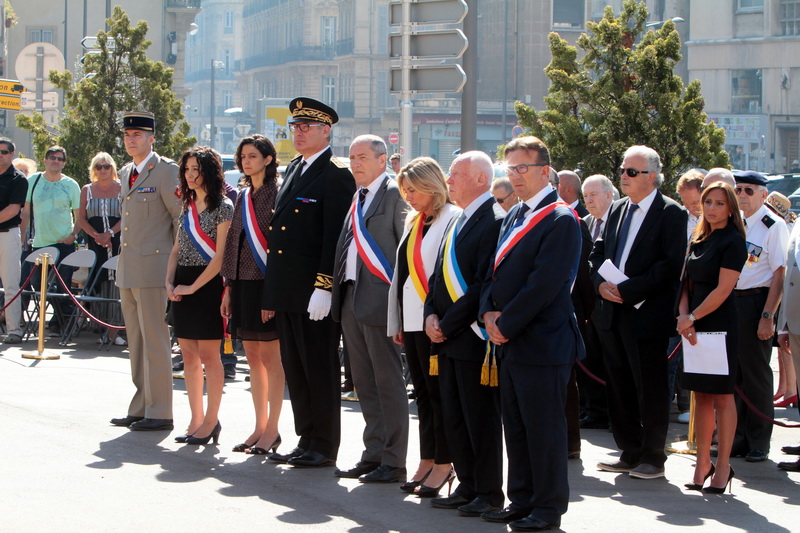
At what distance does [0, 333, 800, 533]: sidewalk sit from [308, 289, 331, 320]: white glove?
0.98 metres

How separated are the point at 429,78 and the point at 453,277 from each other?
20.2 ft

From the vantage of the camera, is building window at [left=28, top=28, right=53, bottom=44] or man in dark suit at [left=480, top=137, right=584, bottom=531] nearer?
man in dark suit at [left=480, top=137, right=584, bottom=531]

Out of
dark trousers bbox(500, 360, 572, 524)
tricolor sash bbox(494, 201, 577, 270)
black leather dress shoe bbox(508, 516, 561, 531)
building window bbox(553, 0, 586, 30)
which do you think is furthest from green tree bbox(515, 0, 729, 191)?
building window bbox(553, 0, 586, 30)

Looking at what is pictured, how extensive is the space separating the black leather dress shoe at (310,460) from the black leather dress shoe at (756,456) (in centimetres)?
280

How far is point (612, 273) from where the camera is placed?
7.38 meters

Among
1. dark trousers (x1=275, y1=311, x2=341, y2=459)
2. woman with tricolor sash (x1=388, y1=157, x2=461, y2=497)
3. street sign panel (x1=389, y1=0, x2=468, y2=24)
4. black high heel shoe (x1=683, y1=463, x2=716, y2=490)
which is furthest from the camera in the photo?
street sign panel (x1=389, y1=0, x2=468, y2=24)

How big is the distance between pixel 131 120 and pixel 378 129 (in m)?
73.5

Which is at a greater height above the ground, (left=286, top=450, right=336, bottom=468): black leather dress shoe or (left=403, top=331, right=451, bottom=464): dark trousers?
(left=403, top=331, right=451, bottom=464): dark trousers

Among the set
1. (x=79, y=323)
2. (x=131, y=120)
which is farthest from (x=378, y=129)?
(x=131, y=120)

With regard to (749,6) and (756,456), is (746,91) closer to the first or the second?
(749,6)

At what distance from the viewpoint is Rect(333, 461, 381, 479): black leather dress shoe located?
726 centimetres

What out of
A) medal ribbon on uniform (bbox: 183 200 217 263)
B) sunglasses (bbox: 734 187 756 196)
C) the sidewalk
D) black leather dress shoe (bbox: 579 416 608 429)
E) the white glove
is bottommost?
black leather dress shoe (bbox: 579 416 608 429)

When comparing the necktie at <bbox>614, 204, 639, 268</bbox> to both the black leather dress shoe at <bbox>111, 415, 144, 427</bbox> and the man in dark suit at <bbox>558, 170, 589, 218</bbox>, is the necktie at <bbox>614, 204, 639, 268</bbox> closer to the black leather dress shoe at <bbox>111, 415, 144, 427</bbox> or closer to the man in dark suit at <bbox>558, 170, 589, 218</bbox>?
the man in dark suit at <bbox>558, 170, 589, 218</bbox>

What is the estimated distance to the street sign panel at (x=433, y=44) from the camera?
A: 38.3ft
